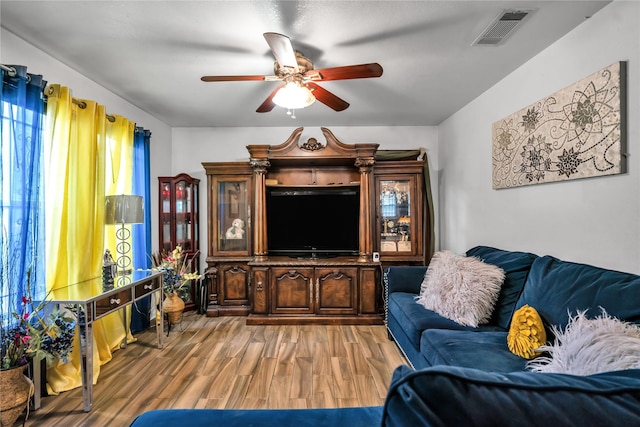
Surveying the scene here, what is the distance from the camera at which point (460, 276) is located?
98.0 inches

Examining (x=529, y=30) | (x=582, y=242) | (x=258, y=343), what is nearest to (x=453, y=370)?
(x=582, y=242)

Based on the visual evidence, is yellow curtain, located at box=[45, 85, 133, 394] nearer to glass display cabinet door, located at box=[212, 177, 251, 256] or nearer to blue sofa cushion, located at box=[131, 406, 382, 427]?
glass display cabinet door, located at box=[212, 177, 251, 256]

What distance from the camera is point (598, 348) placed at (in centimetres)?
122

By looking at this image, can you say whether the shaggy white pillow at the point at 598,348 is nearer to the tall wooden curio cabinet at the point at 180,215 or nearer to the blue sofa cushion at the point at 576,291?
the blue sofa cushion at the point at 576,291

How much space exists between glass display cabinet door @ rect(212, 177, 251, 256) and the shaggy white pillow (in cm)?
352

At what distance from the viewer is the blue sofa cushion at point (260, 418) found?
1032mm

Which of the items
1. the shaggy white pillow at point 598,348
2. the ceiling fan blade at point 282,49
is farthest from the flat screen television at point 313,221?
the shaggy white pillow at point 598,348

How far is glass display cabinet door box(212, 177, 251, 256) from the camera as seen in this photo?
14.0ft

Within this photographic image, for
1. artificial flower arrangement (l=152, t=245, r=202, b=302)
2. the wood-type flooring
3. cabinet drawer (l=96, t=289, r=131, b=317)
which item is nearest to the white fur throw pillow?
the wood-type flooring

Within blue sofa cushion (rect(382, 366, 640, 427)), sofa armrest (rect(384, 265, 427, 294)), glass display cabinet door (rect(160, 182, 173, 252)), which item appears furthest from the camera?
glass display cabinet door (rect(160, 182, 173, 252))

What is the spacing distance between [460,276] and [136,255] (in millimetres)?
3245

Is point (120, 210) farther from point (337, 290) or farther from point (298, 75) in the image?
point (337, 290)

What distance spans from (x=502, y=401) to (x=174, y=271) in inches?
145

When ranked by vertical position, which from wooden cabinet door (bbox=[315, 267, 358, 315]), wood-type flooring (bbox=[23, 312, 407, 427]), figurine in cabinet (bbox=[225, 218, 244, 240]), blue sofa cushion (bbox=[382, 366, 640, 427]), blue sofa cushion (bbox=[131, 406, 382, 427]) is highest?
figurine in cabinet (bbox=[225, 218, 244, 240])
